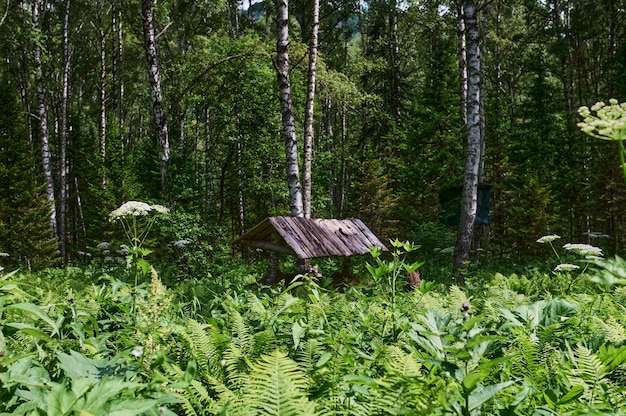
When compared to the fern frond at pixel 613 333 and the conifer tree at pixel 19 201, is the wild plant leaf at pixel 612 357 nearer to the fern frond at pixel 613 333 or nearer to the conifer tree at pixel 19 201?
the fern frond at pixel 613 333

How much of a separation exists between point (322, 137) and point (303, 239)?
641 inches

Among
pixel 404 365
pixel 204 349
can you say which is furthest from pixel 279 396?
pixel 204 349

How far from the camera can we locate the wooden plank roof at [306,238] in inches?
323

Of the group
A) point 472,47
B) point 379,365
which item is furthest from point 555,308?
point 472,47

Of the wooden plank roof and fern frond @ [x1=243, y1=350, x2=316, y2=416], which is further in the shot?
the wooden plank roof

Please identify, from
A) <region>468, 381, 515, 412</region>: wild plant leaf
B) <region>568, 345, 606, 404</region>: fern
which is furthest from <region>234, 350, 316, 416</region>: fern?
<region>568, 345, 606, 404</region>: fern

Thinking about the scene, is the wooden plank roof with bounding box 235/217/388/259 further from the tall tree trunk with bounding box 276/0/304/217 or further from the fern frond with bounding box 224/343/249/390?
the fern frond with bounding box 224/343/249/390

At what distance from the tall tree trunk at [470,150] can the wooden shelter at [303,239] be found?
6.87ft

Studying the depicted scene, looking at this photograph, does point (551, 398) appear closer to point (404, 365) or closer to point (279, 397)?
point (404, 365)

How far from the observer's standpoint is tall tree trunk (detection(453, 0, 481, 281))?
10.3 meters

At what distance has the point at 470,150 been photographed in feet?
34.3

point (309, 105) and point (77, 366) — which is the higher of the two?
point (309, 105)

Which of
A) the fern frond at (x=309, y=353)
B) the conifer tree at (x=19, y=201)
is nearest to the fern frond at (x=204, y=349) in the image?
the fern frond at (x=309, y=353)

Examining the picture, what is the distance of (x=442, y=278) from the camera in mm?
11477
